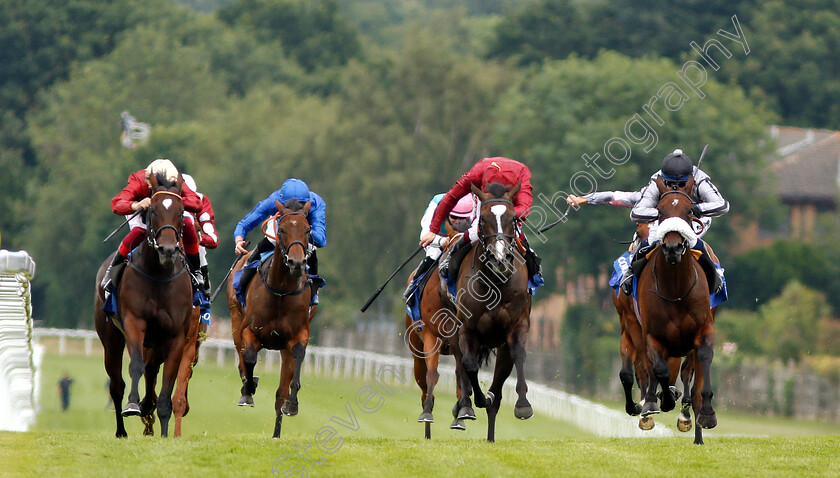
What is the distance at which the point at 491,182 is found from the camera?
521 inches

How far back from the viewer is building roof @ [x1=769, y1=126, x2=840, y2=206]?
6022 cm

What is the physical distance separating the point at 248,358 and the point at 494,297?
3.12 metres

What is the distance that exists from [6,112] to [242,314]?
192ft

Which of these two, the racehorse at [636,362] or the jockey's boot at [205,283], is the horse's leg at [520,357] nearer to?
the racehorse at [636,362]

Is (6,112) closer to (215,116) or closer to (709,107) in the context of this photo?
(215,116)

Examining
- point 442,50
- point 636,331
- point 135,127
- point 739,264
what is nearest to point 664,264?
point 636,331

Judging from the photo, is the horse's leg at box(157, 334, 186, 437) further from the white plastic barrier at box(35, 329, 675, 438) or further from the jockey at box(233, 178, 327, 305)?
the white plastic barrier at box(35, 329, 675, 438)

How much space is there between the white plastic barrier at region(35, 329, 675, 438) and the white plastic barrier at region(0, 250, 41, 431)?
359 inches

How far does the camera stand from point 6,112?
71.5m

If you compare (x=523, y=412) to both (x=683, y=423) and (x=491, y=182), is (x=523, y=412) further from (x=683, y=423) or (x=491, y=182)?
(x=683, y=423)

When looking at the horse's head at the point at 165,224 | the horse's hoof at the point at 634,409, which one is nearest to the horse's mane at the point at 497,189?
the horse's head at the point at 165,224

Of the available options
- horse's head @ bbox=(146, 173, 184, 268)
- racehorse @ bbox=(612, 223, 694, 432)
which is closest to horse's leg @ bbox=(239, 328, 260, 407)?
horse's head @ bbox=(146, 173, 184, 268)

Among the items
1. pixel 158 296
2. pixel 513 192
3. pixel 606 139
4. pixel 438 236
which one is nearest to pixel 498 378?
pixel 513 192

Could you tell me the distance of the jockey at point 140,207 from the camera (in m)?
13.6
